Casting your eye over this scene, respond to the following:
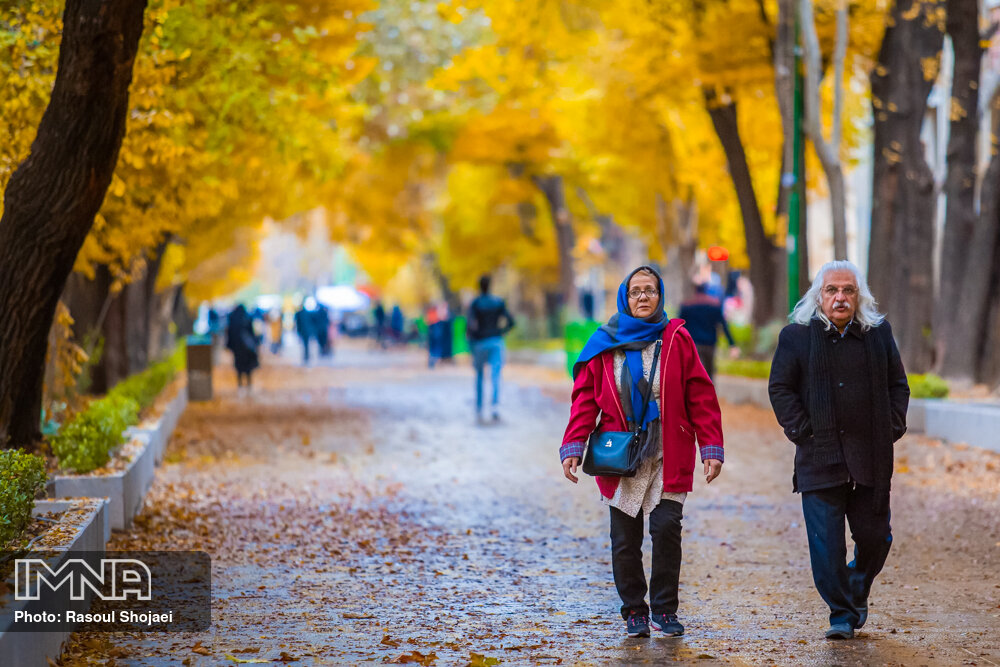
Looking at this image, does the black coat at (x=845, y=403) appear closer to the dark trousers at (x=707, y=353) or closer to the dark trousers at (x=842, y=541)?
the dark trousers at (x=842, y=541)

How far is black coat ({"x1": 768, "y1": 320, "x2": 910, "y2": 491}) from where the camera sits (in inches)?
263

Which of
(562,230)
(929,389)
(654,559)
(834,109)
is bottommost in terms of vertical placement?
(654,559)

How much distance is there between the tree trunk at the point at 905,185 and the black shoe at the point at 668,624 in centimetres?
1446

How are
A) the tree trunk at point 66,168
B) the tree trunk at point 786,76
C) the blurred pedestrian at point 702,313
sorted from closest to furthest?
the tree trunk at point 66,168
the blurred pedestrian at point 702,313
the tree trunk at point 786,76

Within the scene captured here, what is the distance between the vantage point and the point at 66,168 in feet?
30.5

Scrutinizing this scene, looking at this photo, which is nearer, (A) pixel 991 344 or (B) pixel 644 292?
(B) pixel 644 292

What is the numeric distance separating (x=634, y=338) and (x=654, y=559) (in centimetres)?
103

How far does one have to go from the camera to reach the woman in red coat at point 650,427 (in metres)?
6.74

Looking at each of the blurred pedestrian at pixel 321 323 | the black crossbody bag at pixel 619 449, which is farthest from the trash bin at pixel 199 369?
the black crossbody bag at pixel 619 449

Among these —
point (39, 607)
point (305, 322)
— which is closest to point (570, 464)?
point (39, 607)

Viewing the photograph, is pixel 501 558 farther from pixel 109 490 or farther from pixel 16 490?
pixel 16 490

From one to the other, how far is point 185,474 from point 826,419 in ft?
26.9

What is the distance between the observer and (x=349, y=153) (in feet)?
116

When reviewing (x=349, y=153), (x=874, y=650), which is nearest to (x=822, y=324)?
(x=874, y=650)
